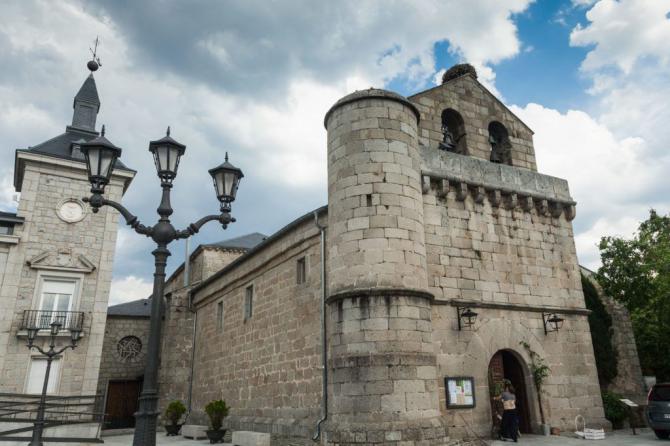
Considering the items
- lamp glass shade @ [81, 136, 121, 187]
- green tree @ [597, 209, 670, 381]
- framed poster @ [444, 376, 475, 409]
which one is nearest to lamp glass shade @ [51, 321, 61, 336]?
lamp glass shade @ [81, 136, 121, 187]

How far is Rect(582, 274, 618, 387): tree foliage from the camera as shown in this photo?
50.4 feet

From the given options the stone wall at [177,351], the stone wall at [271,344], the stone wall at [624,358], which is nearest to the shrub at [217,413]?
the stone wall at [271,344]

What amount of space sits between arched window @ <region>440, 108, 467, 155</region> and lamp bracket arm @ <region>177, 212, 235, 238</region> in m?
7.54

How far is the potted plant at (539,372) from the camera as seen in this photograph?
1103 centimetres

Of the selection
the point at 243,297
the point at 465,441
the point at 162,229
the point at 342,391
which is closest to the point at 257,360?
the point at 243,297

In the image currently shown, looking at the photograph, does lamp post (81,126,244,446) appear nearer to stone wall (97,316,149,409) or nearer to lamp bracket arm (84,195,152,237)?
lamp bracket arm (84,195,152,237)

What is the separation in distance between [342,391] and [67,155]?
623 inches

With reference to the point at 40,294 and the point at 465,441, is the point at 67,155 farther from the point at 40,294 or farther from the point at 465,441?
the point at 465,441

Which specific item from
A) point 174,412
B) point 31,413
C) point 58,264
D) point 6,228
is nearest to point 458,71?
point 174,412

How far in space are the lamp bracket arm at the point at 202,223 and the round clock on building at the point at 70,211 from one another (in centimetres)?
1390

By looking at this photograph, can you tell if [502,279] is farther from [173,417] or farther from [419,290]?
[173,417]

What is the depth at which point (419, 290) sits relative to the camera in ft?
32.4

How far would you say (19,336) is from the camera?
16.5 meters

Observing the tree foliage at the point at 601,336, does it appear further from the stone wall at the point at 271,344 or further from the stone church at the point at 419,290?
the stone wall at the point at 271,344
